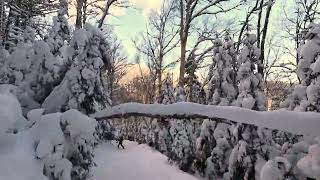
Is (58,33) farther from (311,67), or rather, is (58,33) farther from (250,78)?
(311,67)

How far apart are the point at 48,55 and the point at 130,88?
55.8 metres

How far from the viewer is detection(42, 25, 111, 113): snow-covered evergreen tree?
6.03m

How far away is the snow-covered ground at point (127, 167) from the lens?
22.0 ft

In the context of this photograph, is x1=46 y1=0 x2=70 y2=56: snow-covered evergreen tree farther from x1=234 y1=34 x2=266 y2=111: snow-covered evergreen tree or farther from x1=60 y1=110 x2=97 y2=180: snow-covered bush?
x1=60 y1=110 x2=97 y2=180: snow-covered bush

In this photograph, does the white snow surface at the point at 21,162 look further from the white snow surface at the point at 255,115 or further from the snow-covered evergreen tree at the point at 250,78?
the snow-covered evergreen tree at the point at 250,78

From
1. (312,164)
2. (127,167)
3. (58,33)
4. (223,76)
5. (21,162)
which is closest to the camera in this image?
(312,164)

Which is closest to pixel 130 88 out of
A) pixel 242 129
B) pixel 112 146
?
pixel 112 146

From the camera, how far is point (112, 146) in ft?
28.8

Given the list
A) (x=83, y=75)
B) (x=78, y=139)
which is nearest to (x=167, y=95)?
(x=83, y=75)

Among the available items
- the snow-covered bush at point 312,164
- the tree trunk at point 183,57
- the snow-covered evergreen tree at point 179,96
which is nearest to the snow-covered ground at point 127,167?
the snow-covered bush at point 312,164

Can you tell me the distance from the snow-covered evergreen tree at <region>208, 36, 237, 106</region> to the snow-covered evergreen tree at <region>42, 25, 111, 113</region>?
4.15m

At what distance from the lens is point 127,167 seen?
23.6 feet

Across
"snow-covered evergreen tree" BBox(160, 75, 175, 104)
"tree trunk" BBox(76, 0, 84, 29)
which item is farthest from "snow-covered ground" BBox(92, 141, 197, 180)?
"tree trunk" BBox(76, 0, 84, 29)

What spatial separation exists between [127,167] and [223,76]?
388 centimetres
